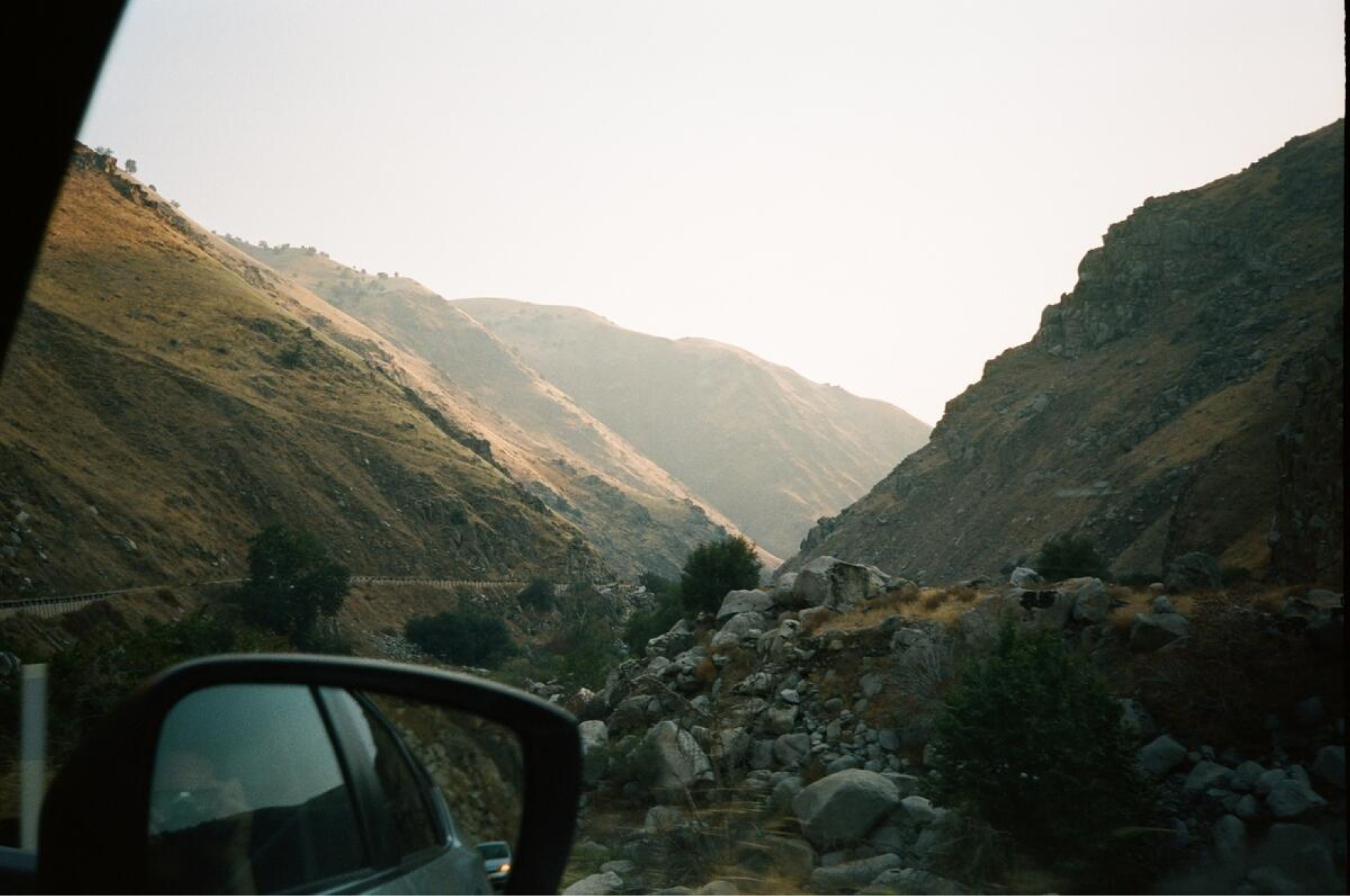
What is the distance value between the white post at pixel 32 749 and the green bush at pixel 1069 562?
1556 inches

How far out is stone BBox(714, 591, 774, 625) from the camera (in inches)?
1036

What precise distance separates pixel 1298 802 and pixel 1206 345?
70137 millimetres

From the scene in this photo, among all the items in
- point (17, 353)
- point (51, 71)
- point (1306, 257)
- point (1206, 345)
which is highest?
point (1306, 257)

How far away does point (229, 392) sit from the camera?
→ 70312 millimetres

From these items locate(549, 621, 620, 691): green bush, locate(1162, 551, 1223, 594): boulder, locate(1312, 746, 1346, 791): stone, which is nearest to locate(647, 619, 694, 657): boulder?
locate(549, 621, 620, 691): green bush

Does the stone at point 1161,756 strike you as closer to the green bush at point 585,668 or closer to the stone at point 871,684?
the stone at point 871,684

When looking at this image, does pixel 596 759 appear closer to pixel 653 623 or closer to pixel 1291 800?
pixel 1291 800

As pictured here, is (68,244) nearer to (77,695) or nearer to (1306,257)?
(77,695)

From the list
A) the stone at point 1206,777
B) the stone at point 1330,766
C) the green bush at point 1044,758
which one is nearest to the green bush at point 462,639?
the stone at point 1206,777

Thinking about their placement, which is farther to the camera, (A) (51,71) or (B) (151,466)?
(B) (151,466)

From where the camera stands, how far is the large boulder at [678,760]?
9.93 metres

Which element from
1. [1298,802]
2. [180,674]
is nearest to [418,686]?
[180,674]

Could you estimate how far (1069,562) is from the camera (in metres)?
42.3

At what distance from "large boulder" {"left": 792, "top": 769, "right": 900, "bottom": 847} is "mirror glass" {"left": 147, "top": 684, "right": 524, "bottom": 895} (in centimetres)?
680
